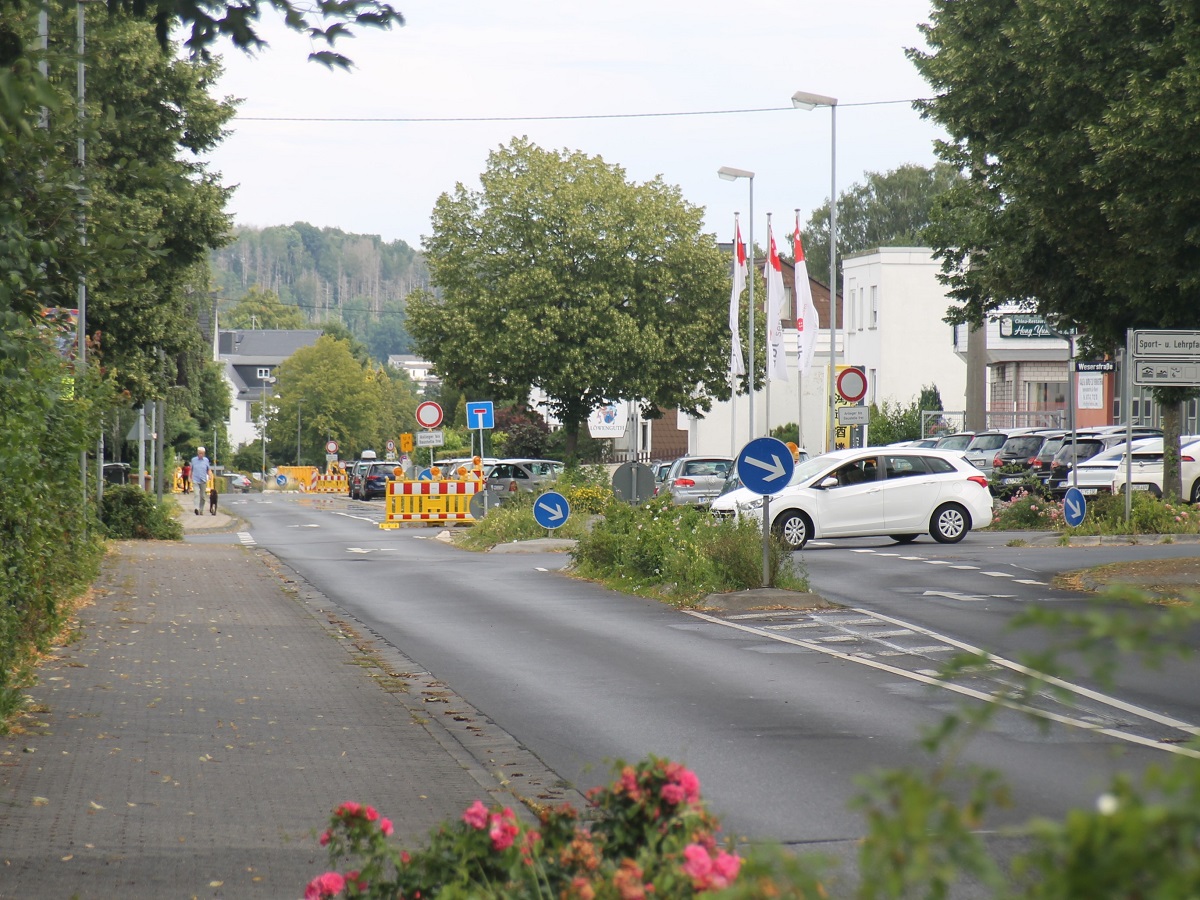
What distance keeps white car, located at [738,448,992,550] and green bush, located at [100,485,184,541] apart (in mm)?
12843

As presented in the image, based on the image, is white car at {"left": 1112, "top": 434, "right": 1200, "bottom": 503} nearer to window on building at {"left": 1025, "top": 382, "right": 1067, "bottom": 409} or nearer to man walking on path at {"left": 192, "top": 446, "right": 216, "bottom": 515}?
window on building at {"left": 1025, "top": 382, "right": 1067, "bottom": 409}

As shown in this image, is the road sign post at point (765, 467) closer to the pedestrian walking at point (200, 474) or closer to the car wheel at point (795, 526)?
the car wheel at point (795, 526)

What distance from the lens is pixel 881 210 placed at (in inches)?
3713

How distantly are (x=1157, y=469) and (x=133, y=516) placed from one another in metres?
21.6

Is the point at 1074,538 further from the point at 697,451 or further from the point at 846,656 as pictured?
the point at 697,451

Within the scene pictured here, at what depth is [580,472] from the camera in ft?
107

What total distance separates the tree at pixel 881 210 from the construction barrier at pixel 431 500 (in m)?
58.9

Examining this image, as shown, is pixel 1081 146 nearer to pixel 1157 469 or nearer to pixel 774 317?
pixel 1157 469

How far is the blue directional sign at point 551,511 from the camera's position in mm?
26969

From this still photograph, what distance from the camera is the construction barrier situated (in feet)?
122

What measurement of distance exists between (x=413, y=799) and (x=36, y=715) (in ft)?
10.2

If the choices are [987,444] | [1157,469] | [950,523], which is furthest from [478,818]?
[987,444]

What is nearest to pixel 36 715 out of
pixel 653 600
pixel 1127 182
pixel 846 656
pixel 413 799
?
pixel 413 799

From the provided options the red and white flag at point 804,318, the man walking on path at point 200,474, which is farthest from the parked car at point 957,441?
the man walking on path at point 200,474
